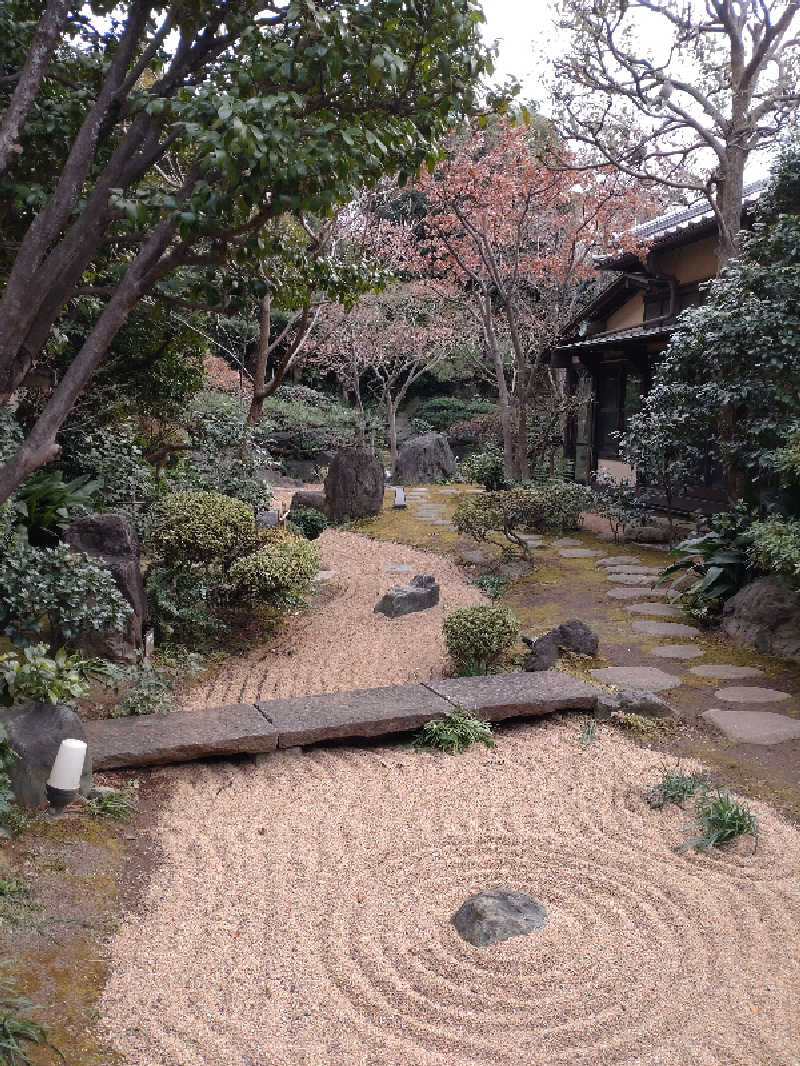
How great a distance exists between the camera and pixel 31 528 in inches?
255

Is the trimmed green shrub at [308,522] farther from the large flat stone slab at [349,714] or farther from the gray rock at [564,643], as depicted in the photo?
the large flat stone slab at [349,714]

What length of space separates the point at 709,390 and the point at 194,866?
7.30 m

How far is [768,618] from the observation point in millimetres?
6973

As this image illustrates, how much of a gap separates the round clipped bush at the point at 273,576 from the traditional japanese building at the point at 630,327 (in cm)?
759

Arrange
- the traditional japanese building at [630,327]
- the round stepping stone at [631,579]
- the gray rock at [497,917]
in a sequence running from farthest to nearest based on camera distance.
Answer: the traditional japanese building at [630,327], the round stepping stone at [631,579], the gray rock at [497,917]

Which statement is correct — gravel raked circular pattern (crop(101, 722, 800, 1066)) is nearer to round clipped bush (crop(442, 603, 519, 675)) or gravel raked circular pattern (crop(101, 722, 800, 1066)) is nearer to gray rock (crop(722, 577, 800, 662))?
round clipped bush (crop(442, 603, 519, 675))

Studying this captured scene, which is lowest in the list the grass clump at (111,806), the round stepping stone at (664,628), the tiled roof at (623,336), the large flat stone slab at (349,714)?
the grass clump at (111,806)

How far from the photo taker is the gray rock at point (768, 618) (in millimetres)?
6738

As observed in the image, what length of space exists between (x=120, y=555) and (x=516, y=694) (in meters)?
3.25

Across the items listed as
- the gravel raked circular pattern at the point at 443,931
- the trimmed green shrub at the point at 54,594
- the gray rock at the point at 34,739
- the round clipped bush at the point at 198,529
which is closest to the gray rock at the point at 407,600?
the round clipped bush at the point at 198,529

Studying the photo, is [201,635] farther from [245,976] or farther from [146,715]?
[245,976]

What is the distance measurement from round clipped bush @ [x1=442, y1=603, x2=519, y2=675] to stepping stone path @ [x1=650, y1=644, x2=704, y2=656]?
133 cm

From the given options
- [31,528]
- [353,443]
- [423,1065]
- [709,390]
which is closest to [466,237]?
[709,390]

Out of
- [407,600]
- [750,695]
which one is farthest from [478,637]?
[407,600]
